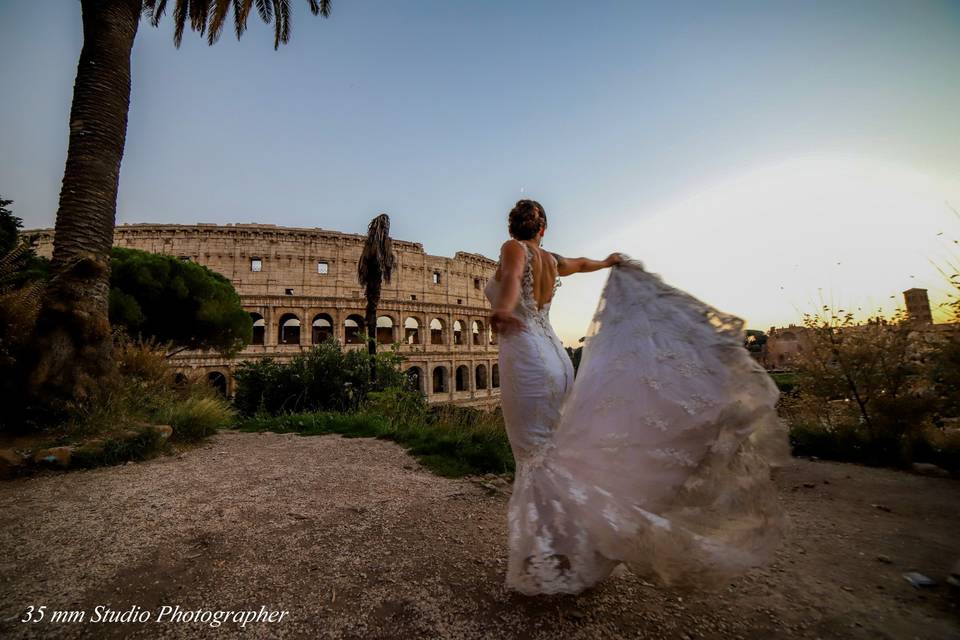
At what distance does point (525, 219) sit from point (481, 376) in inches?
1527

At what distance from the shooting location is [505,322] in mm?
2342

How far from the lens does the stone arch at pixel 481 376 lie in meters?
40.3

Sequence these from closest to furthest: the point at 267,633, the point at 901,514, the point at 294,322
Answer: the point at 267,633, the point at 901,514, the point at 294,322

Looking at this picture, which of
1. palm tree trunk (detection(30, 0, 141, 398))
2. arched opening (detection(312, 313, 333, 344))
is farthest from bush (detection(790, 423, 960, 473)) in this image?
arched opening (detection(312, 313, 333, 344))

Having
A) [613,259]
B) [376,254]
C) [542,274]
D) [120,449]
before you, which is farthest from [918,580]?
[376,254]

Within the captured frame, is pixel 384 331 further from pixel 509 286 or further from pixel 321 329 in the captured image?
pixel 509 286

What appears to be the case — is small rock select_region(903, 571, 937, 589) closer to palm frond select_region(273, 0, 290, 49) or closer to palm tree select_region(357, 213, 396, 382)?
palm frond select_region(273, 0, 290, 49)

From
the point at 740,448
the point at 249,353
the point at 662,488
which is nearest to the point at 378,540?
the point at 662,488

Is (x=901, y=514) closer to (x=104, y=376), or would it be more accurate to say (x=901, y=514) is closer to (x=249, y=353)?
(x=104, y=376)

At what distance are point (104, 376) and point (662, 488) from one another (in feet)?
25.3

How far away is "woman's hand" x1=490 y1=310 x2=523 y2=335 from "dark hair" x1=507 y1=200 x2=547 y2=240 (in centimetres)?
64

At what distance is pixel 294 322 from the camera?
41.7 meters

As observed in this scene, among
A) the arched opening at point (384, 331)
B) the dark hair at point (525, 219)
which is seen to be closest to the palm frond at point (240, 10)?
the dark hair at point (525, 219)

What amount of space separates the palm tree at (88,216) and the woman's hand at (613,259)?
23.7ft
